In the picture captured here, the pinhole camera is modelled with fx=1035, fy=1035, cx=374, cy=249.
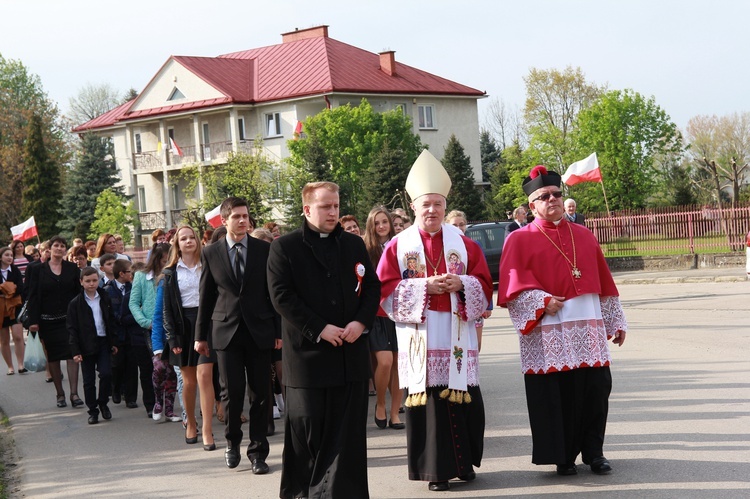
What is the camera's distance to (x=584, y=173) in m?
28.7

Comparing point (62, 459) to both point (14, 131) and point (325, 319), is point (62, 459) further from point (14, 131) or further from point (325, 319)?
point (14, 131)

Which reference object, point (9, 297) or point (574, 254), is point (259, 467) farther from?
point (9, 297)

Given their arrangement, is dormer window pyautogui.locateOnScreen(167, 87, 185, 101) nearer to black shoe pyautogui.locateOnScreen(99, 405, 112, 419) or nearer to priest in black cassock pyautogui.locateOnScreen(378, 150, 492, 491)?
black shoe pyautogui.locateOnScreen(99, 405, 112, 419)

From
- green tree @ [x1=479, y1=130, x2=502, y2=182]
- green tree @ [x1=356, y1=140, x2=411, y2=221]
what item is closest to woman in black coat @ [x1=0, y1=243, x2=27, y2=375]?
green tree @ [x1=356, y1=140, x2=411, y2=221]

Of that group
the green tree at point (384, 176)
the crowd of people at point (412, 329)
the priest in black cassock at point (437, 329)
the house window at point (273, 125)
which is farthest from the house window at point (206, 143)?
the priest in black cassock at point (437, 329)

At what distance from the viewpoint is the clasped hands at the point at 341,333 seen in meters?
6.81

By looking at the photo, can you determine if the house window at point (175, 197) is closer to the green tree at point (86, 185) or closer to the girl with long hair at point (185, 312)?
the green tree at point (86, 185)

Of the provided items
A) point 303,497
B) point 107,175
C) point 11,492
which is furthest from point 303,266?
point 107,175

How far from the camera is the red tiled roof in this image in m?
58.4

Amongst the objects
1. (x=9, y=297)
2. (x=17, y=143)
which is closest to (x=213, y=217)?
(x=9, y=297)

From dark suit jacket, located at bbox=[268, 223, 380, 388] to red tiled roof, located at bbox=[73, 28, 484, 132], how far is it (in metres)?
50.0

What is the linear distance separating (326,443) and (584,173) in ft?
75.0

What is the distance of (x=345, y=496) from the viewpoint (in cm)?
671

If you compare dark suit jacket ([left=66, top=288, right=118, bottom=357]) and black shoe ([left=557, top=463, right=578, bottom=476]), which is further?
dark suit jacket ([left=66, top=288, right=118, bottom=357])
